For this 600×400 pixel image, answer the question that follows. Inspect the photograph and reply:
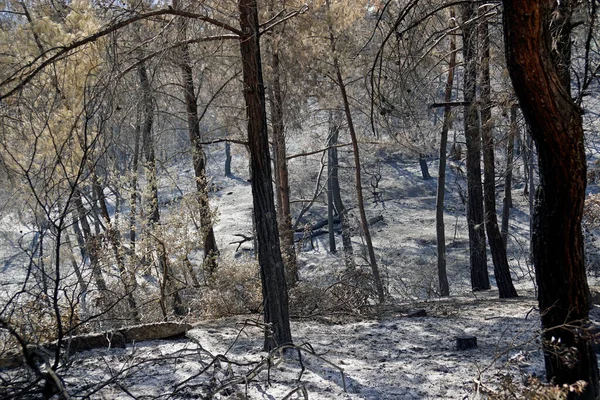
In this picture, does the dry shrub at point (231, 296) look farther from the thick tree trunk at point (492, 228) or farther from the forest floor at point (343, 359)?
the thick tree trunk at point (492, 228)

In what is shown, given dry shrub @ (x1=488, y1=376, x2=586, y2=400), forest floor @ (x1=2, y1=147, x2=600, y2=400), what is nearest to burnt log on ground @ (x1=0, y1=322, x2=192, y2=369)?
forest floor @ (x1=2, y1=147, x2=600, y2=400)

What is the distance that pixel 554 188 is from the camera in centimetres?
409

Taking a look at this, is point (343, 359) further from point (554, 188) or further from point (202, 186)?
point (202, 186)

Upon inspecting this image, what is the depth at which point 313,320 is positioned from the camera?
8828mm

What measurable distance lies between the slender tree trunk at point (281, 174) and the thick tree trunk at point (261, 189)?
14.0ft

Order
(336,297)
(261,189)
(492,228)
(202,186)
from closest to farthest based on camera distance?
(261,189), (336,297), (492,228), (202,186)

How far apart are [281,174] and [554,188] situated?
36.2 ft

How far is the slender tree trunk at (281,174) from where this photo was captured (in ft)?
37.6

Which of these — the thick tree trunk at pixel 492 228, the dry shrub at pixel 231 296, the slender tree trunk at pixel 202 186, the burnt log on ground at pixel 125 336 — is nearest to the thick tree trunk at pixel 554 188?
the burnt log on ground at pixel 125 336

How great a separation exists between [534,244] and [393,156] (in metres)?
37.7

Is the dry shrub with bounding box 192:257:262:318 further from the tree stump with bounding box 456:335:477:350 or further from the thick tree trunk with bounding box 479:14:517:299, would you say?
the thick tree trunk with bounding box 479:14:517:299

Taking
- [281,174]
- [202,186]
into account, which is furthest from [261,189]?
[281,174]

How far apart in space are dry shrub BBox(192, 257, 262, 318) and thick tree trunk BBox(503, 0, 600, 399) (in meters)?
5.69

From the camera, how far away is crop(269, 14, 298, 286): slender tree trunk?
11468 millimetres
